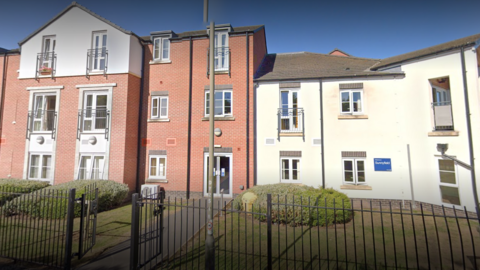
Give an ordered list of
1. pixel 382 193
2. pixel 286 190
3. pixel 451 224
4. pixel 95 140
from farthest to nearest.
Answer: pixel 95 140 < pixel 382 193 < pixel 286 190 < pixel 451 224

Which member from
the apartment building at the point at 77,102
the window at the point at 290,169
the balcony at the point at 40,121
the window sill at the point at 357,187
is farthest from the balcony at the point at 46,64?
the window sill at the point at 357,187

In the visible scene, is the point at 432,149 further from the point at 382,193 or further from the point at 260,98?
the point at 260,98

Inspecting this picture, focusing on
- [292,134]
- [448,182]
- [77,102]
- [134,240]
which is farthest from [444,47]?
[77,102]

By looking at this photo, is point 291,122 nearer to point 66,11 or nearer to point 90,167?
point 90,167

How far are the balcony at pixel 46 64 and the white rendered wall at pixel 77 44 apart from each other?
244 mm

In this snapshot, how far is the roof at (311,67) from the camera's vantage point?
11.6 m

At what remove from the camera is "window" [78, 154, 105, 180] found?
1198cm

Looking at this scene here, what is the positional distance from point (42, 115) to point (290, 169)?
13.5 metres

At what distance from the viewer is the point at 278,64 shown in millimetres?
14062

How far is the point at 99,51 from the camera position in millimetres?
12539

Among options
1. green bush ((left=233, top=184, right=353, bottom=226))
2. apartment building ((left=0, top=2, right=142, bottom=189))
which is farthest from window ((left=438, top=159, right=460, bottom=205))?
apartment building ((left=0, top=2, right=142, bottom=189))

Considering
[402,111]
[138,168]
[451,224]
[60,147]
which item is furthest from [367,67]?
[60,147]

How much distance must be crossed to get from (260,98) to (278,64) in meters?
3.27

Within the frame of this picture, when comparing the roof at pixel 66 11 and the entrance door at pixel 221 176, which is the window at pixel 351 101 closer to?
the entrance door at pixel 221 176
